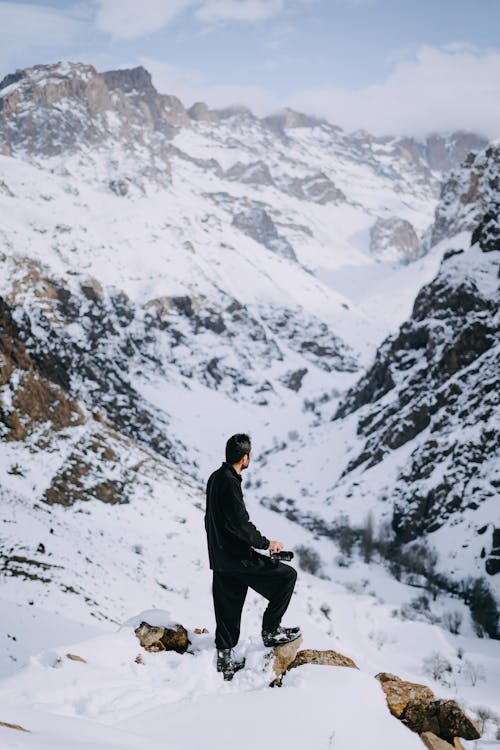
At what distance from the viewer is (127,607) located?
27.6 metres

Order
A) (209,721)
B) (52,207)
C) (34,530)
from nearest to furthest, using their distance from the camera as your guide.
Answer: (209,721) < (34,530) < (52,207)

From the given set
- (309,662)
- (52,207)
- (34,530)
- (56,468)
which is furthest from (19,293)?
(309,662)

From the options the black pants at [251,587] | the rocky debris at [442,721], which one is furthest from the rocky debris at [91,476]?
the rocky debris at [442,721]

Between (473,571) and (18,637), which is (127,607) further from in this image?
(473,571)

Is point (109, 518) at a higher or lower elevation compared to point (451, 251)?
lower

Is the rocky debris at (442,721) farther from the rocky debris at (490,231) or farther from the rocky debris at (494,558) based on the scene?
the rocky debris at (490,231)

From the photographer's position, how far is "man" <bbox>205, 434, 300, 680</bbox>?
291 inches

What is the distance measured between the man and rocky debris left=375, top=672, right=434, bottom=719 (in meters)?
1.38

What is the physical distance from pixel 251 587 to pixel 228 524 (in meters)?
0.95

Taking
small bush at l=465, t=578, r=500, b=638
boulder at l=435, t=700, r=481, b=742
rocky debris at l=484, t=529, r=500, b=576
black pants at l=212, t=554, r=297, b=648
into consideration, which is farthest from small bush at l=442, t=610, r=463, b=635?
black pants at l=212, t=554, r=297, b=648

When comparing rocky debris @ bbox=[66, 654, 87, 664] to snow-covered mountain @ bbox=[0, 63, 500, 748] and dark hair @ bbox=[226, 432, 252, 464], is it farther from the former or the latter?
dark hair @ bbox=[226, 432, 252, 464]

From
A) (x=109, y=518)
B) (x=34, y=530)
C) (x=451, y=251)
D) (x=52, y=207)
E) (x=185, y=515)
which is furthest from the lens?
(x=52, y=207)

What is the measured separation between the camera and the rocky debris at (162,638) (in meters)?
8.12

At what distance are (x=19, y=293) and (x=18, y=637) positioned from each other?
126147 millimetres
